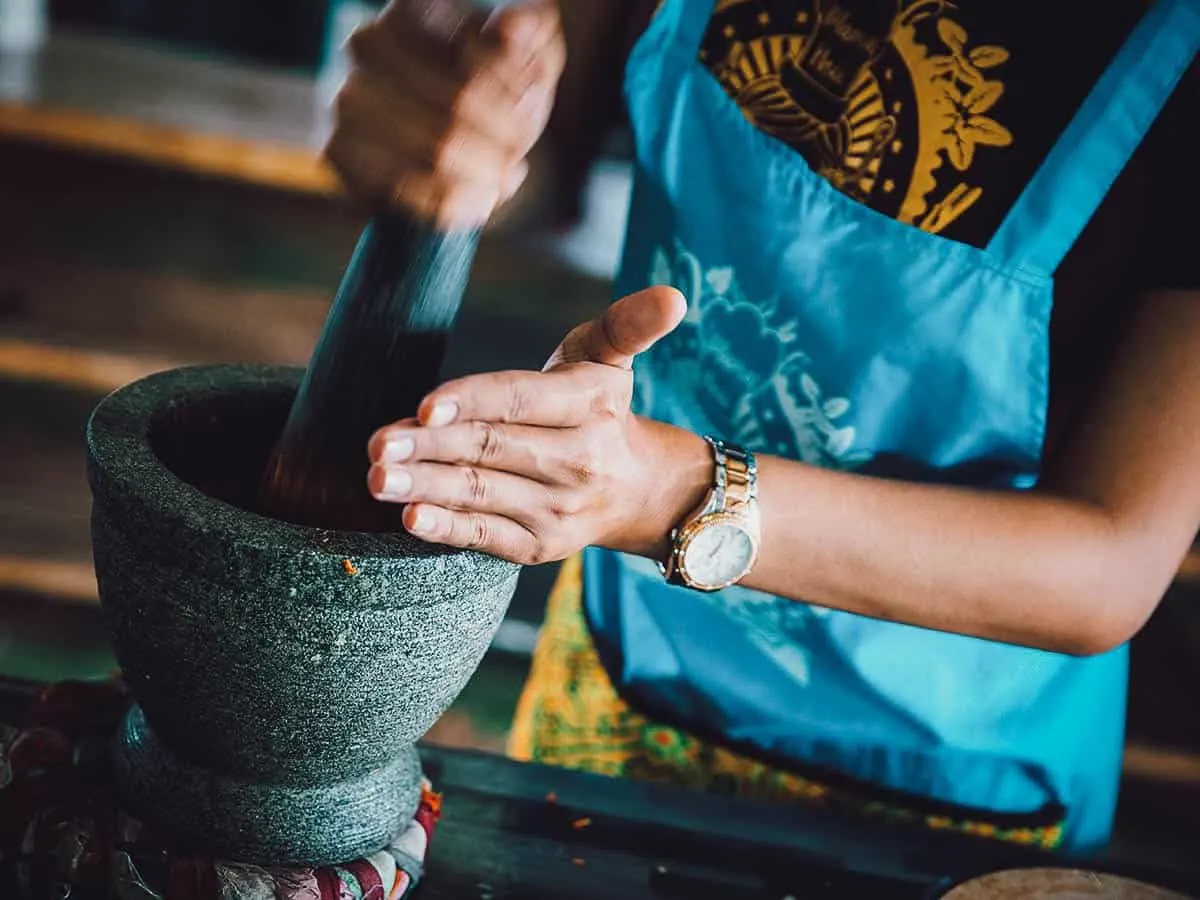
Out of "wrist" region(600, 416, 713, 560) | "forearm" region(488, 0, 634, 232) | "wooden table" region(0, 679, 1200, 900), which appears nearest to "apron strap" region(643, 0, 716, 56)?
"forearm" region(488, 0, 634, 232)

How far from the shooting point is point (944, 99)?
1013mm

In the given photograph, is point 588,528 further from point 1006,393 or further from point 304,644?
point 1006,393

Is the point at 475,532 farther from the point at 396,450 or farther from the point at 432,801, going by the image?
the point at 432,801

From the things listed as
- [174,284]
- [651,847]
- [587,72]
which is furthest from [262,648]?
[174,284]

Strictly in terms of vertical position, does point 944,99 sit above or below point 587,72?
above

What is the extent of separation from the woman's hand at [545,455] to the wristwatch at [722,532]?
0.02 meters

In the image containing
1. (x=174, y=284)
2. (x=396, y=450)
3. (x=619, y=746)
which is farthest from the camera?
(x=174, y=284)

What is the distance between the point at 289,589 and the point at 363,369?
23cm

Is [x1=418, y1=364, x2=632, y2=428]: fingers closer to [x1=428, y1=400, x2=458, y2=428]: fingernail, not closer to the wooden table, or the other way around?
[x1=428, y1=400, x2=458, y2=428]: fingernail

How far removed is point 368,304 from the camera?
87 centimetres

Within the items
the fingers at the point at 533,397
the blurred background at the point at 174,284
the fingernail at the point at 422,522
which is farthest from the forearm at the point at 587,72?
the blurred background at the point at 174,284

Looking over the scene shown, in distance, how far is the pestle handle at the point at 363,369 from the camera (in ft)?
2.83

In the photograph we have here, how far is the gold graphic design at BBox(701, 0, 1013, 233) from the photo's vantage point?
39.7 inches

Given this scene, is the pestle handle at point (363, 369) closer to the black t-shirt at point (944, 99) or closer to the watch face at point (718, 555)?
the watch face at point (718, 555)
